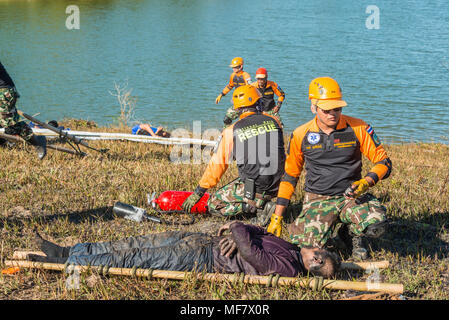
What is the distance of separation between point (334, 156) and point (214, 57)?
22.2 metres

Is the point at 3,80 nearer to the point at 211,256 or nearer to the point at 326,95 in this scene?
the point at 211,256

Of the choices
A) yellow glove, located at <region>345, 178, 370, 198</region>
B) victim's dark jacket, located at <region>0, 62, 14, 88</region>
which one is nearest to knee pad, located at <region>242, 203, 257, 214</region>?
yellow glove, located at <region>345, 178, 370, 198</region>

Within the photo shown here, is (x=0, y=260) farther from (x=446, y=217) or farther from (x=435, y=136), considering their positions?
(x=435, y=136)

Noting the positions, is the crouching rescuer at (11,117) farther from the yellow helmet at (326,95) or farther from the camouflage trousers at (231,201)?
the yellow helmet at (326,95)

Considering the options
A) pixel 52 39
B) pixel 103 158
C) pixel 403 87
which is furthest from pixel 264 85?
pixel 52 39

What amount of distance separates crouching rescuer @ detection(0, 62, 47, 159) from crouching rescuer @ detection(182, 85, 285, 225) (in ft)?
14.1

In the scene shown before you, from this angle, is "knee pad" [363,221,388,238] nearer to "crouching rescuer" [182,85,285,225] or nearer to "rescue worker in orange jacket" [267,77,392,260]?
"rescue worker in orange jacket" [267,77,392,260]

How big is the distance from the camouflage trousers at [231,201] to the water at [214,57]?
33.6 feet

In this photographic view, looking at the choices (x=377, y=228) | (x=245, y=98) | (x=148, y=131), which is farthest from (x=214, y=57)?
(x=377, y=228)

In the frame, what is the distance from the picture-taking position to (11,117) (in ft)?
30.0

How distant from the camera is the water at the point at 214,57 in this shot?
19303 mm

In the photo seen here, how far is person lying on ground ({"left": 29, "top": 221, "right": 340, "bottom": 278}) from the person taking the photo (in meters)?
4.53

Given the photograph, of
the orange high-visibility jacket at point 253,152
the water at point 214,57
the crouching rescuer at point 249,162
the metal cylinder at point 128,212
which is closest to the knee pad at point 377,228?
the crouching rescuer at point 249,162

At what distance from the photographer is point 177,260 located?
4.66m
